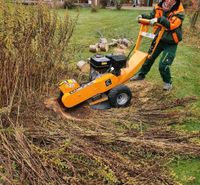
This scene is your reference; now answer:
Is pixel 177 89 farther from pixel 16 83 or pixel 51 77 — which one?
pixel 16 83

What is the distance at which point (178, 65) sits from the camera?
7.85 metres

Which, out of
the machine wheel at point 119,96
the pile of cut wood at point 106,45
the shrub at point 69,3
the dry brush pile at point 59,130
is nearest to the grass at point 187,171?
the dry brush pile at point 59,130

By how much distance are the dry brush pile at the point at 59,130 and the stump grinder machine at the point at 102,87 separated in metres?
0.19

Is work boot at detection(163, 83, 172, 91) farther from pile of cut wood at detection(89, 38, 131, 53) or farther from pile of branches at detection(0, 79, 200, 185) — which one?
pile of cut wood at detection(89, 38, 131, 53)

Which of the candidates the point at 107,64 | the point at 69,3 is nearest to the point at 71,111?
the point at 107,64

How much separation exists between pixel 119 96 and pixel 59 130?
1.29 metres

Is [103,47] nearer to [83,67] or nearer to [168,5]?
[83,67]

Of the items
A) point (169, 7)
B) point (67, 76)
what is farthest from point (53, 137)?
point (169, 7)

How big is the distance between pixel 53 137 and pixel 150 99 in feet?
6.87

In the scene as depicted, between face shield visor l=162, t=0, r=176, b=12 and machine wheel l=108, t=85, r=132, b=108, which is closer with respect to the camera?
machine wheel l=108, t=85, r=132, b=108

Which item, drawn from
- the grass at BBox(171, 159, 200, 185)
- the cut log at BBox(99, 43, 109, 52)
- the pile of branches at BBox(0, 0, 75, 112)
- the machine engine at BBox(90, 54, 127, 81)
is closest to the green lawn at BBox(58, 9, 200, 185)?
the grass at BBox(171, 159, 200, 185)

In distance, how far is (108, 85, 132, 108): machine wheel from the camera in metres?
4.89

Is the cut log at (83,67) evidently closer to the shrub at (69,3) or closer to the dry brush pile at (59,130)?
the dry brush pile at (59,130)

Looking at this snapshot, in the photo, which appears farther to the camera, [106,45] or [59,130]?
[106,45]
